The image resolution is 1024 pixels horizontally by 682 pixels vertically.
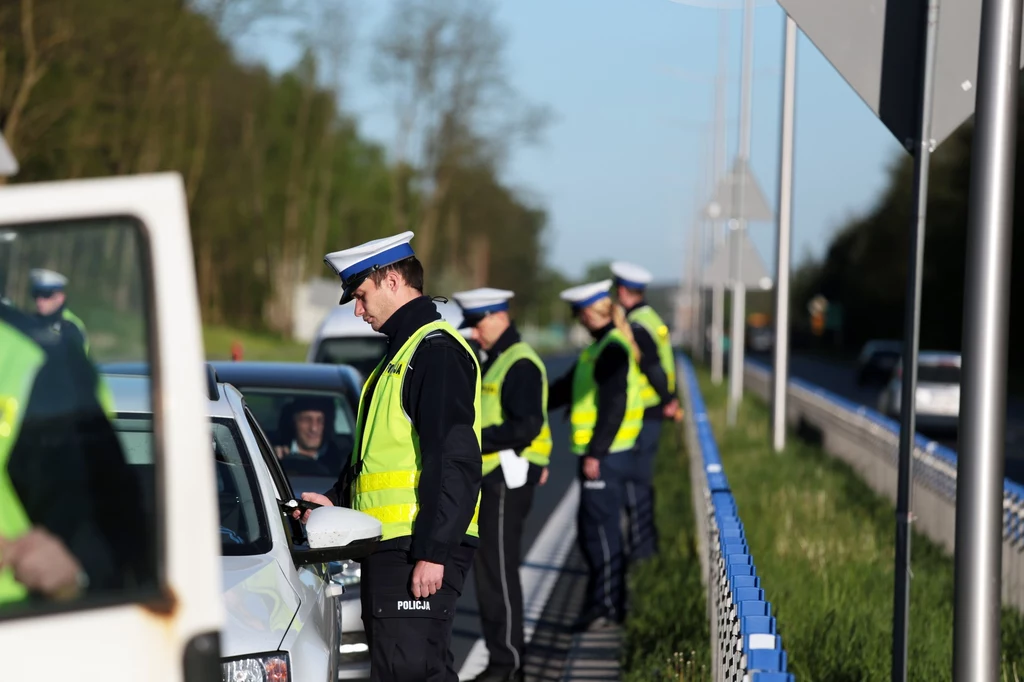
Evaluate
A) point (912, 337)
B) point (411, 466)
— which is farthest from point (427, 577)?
point (912, 337)

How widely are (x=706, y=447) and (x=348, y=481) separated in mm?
4352

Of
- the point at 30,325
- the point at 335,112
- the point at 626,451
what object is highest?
the point at 335,112

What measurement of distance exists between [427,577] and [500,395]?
10.1 feet

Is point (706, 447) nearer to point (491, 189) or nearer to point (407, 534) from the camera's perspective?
point (407, 534)

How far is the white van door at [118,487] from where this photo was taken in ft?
8.64

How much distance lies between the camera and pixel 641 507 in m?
10.3

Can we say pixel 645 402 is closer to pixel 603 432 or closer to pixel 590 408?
pixel 590 408

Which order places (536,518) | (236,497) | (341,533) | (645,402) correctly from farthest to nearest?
(536,518) → (645,402) → (236,497) → (341,533)

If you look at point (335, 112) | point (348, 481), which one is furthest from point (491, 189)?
point (348, 481)

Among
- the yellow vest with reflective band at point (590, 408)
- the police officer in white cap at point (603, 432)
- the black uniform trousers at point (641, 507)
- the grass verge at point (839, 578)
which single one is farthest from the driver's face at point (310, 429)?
the black uniform trousers at point (641, 507)

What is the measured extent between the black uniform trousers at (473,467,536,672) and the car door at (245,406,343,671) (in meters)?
1.87

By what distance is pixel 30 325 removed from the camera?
2.78 m

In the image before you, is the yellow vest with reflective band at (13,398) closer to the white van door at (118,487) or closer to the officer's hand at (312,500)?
the white van door at (118,487)

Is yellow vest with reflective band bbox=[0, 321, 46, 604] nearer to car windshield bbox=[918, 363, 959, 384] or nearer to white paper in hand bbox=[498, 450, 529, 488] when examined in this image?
white paper in hand bbox=[498, 450, 529, 488]
